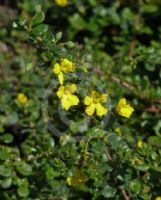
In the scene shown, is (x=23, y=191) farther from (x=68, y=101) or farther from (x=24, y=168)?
(x=68, y=101)

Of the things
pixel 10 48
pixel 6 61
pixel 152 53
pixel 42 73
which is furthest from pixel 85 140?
pixel 10 48

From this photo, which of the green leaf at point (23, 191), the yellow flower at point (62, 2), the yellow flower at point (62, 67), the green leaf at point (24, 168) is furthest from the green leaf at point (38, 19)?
the yellow flower at point (62, 2)

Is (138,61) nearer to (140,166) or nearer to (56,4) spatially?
(140,166)

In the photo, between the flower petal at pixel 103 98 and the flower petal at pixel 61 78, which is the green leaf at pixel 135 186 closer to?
the flower petal at pixel 103 98

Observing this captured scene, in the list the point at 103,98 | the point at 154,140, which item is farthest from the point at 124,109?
the point at 154,140

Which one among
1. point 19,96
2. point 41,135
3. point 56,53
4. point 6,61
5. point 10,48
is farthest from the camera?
point 10,48

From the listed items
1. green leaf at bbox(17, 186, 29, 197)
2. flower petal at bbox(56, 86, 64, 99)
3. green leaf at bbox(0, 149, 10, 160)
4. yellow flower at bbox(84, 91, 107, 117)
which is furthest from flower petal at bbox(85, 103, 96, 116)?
green leaf at bbox(17, 186, 29, 197)
